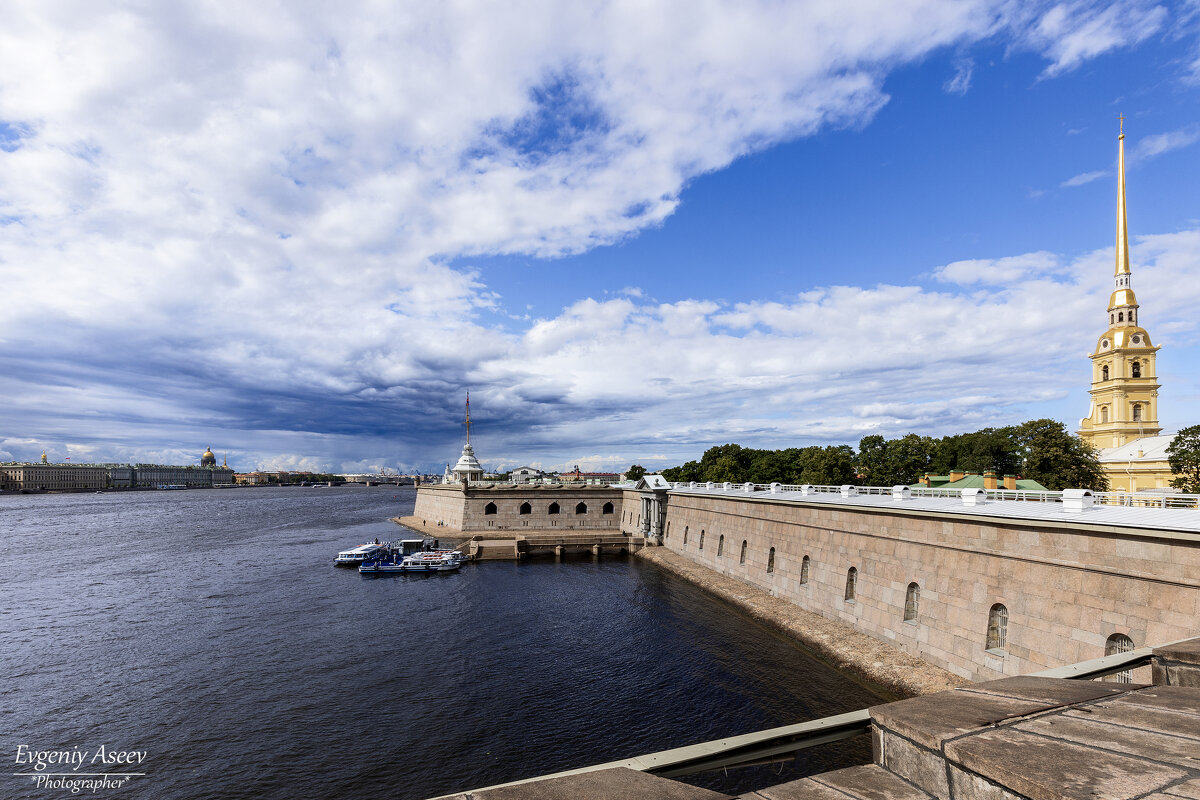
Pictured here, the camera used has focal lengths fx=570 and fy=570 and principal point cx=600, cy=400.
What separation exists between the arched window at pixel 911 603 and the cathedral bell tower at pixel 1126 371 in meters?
54.3

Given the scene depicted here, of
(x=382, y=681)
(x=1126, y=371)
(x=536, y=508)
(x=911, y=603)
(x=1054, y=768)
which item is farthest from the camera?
(x=536, y=508)

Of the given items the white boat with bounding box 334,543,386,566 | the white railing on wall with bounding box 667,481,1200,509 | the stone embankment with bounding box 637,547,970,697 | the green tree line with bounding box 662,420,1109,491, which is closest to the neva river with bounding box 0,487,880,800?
the stone embankment with bounding box 637,547,970,697

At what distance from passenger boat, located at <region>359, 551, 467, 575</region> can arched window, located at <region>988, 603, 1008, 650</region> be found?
40521mm

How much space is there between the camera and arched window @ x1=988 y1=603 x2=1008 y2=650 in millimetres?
17938

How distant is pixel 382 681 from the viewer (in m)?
24.0

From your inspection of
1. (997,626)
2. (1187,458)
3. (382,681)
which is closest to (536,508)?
(382,681)

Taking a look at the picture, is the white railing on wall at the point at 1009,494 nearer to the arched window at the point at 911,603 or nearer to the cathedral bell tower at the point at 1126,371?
the arched window at the point at 911,603

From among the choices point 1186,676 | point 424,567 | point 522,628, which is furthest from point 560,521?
point 1186,676

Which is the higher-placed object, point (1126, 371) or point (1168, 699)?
point (1126, 371)

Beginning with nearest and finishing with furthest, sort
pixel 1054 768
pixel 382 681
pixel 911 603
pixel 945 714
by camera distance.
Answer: pixel 1054 768
pixel 945 714
pixel 911 603
pixel 382 681

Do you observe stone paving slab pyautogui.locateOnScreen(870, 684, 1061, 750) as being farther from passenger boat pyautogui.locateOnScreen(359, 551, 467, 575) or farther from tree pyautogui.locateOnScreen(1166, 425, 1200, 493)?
passenger boat pyautogui.locateOnScreen(359, 551, 467, 575)

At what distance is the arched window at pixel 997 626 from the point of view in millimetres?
17938

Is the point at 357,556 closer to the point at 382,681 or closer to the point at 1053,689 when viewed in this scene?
the point at 382,681

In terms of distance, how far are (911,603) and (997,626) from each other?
12.9 ft
